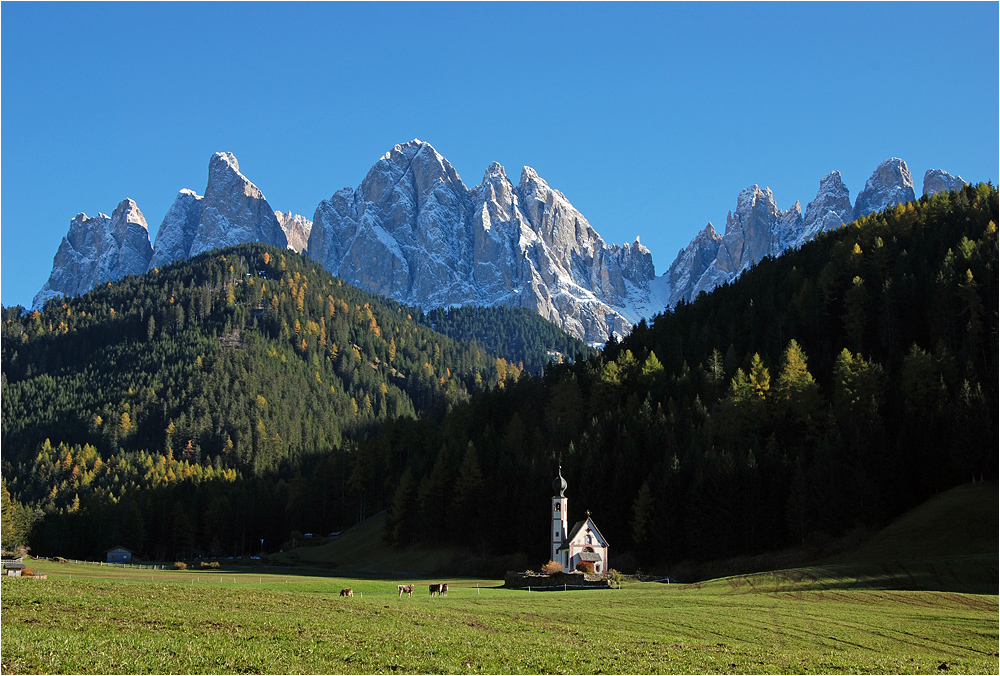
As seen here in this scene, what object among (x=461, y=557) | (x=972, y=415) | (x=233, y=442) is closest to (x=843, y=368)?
(x=972, y=415)

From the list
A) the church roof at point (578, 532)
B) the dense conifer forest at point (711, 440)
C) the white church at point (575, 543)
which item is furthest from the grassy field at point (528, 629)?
the dense conifer forest at point (711, 440)

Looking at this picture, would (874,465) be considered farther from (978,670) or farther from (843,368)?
(978,670)

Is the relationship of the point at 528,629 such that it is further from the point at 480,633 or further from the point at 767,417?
the point at 767,417

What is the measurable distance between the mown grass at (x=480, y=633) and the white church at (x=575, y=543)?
2835 cm

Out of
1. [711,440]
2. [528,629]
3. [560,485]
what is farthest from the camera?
[711,440]

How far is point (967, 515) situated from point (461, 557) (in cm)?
4628

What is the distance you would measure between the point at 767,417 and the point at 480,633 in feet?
215

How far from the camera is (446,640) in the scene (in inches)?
1337

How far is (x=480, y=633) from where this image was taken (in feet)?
119

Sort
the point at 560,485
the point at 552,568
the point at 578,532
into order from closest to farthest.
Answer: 1. the point at 552,568
2. the point at 578,532
3. the point at 560,485

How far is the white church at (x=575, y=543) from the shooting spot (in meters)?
80.8

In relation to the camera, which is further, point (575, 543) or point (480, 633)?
point (575, 543)

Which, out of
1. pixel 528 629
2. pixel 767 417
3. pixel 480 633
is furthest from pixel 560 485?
pixel 480 633

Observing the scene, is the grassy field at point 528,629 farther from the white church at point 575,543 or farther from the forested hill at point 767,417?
the forested hill at point 767,417
